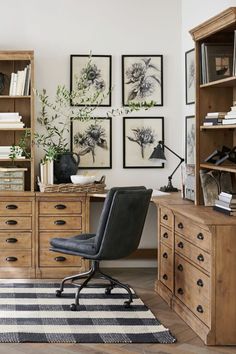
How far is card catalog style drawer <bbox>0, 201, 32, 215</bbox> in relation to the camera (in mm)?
6383

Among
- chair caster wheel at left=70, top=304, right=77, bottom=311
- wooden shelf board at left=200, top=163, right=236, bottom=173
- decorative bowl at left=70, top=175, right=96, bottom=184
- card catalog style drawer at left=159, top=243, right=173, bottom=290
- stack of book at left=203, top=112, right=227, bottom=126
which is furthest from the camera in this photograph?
decorative bowl at left=70, top=175, right=96, bottom=184

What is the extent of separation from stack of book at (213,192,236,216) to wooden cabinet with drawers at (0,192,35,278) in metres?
2.16

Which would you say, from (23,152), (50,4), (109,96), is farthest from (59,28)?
(23,152)

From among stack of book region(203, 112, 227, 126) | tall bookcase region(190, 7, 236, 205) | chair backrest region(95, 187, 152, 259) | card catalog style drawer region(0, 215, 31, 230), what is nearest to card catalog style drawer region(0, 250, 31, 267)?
card catalog style drawer region(0, 215, 31, 230)

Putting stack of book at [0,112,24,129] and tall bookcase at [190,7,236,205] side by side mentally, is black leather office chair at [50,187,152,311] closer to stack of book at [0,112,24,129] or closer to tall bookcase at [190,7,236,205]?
tall bookcase at [190,7,236,205]

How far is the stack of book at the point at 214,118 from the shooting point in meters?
5.01

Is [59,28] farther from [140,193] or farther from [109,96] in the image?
[140,193]

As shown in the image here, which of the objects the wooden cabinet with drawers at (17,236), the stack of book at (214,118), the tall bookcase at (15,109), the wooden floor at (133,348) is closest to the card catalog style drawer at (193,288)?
the wooden floor at (133,348)

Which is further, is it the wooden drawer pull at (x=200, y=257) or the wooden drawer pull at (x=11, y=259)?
the wooden drawer pull at (x=11, y=259)

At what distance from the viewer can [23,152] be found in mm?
6594

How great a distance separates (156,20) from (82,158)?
155cm

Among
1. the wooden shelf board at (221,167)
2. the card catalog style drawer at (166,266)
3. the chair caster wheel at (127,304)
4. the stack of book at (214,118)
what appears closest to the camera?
the wooden shelf board at (221,167)

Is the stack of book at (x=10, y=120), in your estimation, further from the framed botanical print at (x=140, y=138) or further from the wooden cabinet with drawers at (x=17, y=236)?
the framed botanical print at (x=140, y=138)

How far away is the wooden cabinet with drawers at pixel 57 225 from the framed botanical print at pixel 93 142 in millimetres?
579
